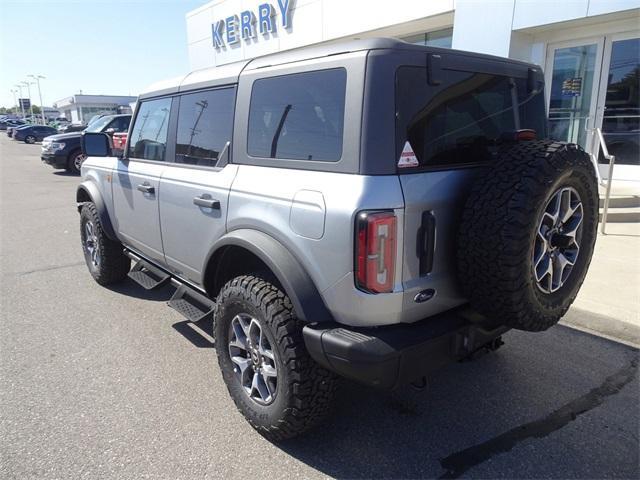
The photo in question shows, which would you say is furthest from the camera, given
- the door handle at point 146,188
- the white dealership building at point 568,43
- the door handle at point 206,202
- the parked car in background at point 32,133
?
the parked car in background at point 32,133

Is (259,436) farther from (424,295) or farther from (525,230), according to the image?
(525,230)

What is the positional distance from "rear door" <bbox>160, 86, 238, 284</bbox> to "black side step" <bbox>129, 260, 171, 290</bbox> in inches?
11.9

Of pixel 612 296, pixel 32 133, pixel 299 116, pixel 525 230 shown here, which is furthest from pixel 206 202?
pixel 32 133

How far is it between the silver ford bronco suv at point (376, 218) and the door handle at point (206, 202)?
0.04ft

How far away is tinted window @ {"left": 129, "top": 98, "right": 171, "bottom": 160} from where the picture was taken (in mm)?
3600

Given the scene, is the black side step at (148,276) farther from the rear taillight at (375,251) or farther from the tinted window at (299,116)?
the rear taillight at (375,251)

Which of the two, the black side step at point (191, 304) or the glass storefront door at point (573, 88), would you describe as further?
the glass storefront door at point (573, 88)

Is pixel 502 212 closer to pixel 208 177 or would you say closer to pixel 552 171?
pixel 552 171

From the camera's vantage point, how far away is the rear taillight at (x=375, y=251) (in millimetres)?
1952

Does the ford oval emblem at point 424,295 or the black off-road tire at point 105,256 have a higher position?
the ford oval emblem at point 424,295

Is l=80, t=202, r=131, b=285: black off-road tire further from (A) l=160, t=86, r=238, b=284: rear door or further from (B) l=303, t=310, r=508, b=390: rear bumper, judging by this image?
(B) l=303, t=310, r=508, b=390: rear bumper

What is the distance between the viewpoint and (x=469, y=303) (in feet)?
8.04

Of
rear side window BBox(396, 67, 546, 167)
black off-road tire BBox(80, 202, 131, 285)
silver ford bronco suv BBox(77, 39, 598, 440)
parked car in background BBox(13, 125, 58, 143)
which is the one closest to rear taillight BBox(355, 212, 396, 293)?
silver ford bronco suv BBox(77, 39, 598, 440)

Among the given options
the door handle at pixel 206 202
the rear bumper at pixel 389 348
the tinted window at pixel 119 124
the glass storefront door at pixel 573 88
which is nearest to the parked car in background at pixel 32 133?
the tinted window at pixel 119 124
